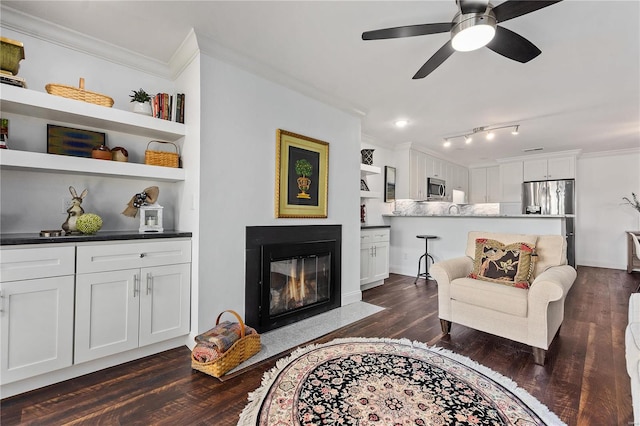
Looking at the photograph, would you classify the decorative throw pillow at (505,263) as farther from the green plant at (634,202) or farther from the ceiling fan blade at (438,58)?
the green plant at (634,202)

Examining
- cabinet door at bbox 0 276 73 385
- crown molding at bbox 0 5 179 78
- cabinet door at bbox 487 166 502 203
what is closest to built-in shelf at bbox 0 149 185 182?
cabinet door at bbox 0 276 73 385

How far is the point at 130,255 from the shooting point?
83.9 inches

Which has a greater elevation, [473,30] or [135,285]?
[473,30]

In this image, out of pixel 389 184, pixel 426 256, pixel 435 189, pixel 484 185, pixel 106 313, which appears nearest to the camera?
pixel 106 313

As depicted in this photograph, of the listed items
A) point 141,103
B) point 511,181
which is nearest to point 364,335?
point 141,103

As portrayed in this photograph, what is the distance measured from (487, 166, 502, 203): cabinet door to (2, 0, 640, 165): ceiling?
10.2ft

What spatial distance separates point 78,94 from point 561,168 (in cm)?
789

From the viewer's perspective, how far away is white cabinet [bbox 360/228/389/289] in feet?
13.7

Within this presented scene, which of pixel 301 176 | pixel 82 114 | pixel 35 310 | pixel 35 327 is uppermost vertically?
pixel 82 114

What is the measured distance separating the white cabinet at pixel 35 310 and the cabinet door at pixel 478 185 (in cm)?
807

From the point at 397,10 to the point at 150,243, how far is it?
2.43 m

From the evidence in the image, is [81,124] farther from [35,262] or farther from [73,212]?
[35,262]

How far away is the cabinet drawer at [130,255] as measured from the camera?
1962mm

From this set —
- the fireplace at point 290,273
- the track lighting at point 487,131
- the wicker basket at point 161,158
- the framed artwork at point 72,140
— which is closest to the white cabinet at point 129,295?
the fireplace at point 290,273
